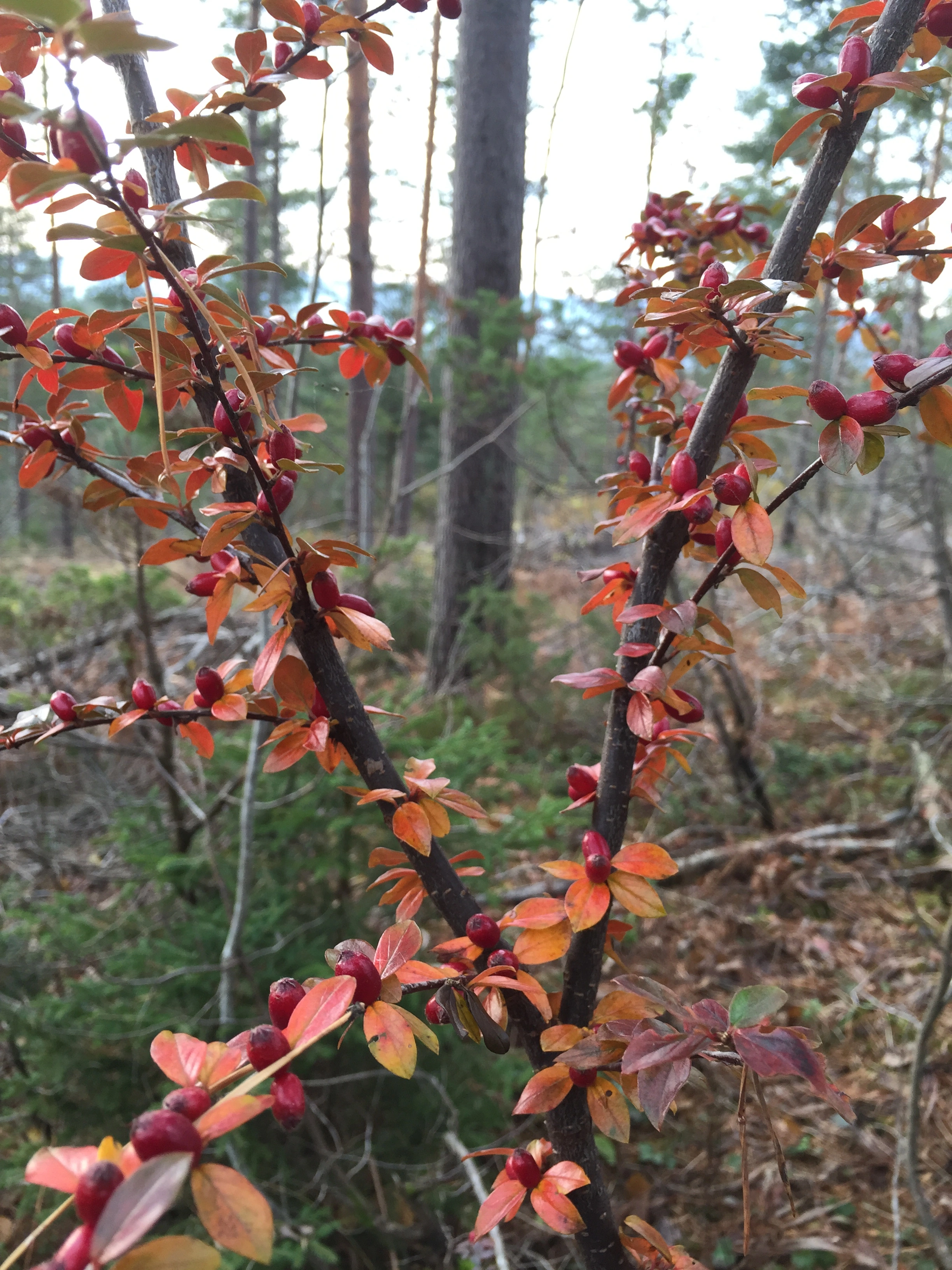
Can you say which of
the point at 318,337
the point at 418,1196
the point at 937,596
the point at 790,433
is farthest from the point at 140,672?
the point at 790,433

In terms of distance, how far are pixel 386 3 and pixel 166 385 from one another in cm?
45

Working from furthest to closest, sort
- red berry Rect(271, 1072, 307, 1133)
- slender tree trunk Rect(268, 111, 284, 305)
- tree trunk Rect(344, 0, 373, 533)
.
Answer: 1. slender tree trunk Rect(268, 111, 284, 305)
2. tree trunk Rect(344, 0, 373, 533)
3. red berry Rect(271, 1072, 307, 1133)

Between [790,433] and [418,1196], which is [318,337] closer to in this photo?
[418,1196]

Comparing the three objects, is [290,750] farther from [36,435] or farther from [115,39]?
[115,39]

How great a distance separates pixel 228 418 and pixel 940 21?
0.76m

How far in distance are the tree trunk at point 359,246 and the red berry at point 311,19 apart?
177 cm

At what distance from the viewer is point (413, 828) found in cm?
71

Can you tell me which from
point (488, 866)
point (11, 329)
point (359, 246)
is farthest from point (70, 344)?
point (359, 246)

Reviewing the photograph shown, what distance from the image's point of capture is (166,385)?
0.68 meters

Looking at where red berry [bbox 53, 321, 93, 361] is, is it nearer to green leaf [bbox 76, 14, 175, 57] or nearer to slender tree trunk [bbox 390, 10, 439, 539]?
green leaf [bbox 76, 14, 175, 57]

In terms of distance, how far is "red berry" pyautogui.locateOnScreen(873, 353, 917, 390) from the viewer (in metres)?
0.60

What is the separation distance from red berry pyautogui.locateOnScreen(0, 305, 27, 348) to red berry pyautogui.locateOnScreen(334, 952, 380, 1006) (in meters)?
0.63

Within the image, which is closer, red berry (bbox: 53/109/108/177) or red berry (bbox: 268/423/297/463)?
red berry (bbox: 53/109/108/177)

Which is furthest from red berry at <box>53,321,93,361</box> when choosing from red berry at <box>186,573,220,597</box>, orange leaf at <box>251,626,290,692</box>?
orange leaf at <box>251,626,290,692</box>
